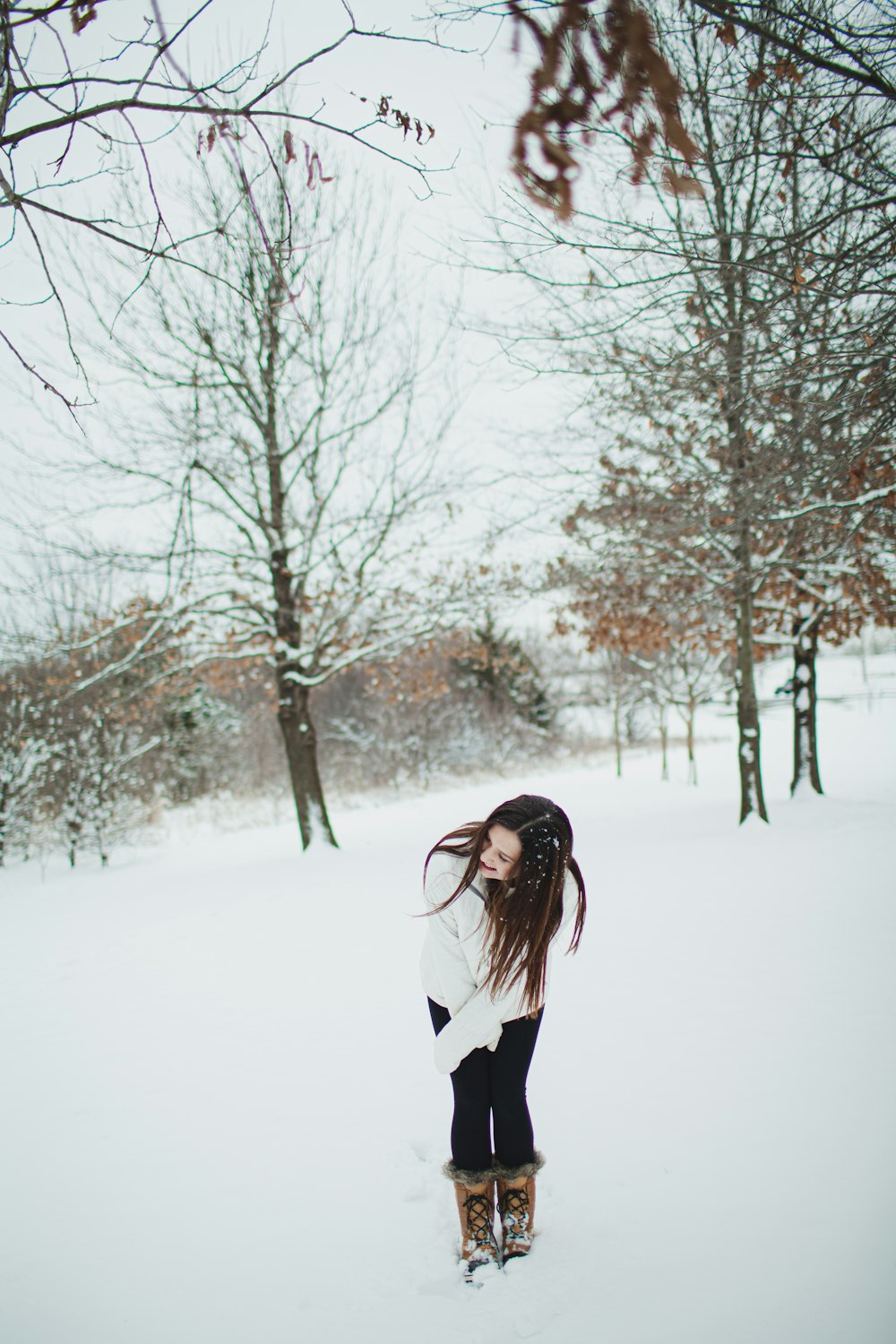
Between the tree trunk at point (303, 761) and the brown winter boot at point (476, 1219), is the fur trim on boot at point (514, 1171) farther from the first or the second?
the tree trunk at point (303, 761)

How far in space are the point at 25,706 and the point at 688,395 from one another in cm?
998

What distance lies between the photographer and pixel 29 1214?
8.36 feet

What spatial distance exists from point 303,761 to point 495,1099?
7788 millimetres

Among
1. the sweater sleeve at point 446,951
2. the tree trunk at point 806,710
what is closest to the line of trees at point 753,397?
the tree trunk at point 806,710

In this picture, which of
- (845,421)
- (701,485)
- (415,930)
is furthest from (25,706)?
(845,421)

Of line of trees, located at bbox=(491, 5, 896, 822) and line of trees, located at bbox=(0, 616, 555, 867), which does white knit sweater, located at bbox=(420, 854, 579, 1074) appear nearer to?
line of trees, located at bbox=(491, 5, 896, 822)

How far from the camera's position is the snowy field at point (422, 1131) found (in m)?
2.03

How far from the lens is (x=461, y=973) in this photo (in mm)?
2115

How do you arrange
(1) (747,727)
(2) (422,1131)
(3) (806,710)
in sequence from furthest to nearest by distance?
1. (3) (806,710)
2. (1) (747,727)
3. (2) (422,1131)

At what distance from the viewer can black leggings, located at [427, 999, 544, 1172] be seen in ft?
7.11

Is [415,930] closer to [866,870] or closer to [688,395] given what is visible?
[866,870]

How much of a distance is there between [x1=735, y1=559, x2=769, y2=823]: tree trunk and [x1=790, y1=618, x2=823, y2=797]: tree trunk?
5.37 ft

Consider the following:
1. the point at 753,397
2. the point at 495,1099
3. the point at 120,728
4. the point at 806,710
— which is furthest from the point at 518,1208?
the point at 120,728

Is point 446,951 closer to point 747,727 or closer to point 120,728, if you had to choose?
point 747,727
